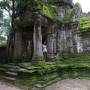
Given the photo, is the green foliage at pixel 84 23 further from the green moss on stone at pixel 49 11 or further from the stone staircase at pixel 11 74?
the stone staircase at pixel 11 74

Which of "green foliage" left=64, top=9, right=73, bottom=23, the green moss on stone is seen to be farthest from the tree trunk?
"green foliage" left=64, top=9, right=73, bottom=23

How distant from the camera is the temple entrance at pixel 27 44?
13.9 m

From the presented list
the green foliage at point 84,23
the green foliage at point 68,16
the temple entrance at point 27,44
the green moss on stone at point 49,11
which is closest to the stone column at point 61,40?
the green foliage at point 68,16

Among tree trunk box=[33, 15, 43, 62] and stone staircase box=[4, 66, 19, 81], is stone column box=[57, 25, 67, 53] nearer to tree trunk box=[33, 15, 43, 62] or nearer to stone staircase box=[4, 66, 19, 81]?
tree trunk box=[33, 15, 43, 62]

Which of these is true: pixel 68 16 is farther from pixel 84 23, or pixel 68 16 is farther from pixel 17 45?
pixel 17 45

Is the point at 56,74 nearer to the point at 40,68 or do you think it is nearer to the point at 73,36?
the point at 40,68

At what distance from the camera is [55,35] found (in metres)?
13.5

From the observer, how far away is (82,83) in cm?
955

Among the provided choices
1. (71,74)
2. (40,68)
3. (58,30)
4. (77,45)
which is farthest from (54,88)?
(58,30)

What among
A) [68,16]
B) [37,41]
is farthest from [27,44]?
[68,16]

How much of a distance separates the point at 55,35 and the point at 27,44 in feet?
8.02

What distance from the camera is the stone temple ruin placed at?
1280 centimetres

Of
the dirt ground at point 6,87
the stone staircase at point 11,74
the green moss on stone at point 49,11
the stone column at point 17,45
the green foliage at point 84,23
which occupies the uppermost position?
the green moss on stone at point 49,11

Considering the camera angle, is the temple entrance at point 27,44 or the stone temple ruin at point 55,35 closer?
the stone temple ruin at point 55,35
